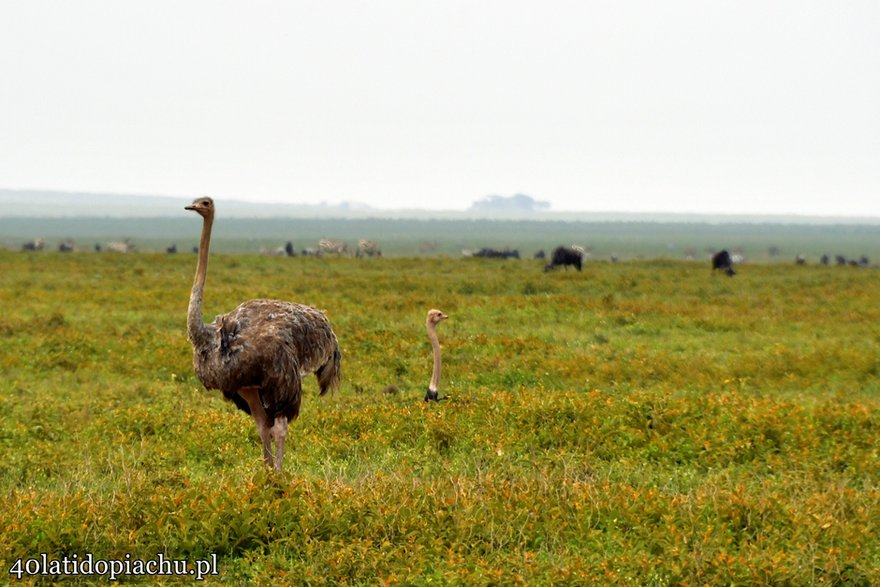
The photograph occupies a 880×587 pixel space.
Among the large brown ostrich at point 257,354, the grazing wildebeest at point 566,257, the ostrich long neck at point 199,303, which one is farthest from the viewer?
the grazing wildebeest at point 566,257

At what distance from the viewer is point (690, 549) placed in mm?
8000

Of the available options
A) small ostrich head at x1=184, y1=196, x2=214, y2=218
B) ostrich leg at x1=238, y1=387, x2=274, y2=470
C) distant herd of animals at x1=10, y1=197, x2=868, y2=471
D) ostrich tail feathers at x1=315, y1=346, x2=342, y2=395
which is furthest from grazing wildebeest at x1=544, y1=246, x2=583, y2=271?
small ostrich head at x1=184, y1=196, x2=214, y2=218

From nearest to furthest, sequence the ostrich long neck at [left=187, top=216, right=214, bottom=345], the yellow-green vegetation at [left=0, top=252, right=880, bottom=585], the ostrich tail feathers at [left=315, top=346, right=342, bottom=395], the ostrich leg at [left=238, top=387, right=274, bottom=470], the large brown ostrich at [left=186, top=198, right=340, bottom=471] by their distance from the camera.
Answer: the yellow-green vegetation at [left=0, top=252, right=880, bottom=585]
the ostrich long neck at [left=187, top=216, right=214, bottom=345]
the large brown ostrich at [left=186, top=198, right=340, bottom=471]
the ostrich leg at [left=238, top=387, right=274, bottom=470]
the ostrich tail feathers at [left=315, top=346, right=342, bottom=395]

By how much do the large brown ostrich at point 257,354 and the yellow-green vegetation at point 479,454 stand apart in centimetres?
75

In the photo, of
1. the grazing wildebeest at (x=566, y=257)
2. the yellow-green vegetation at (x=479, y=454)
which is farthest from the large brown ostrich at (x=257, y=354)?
the grazing wildebeest at (x=566, y=257)

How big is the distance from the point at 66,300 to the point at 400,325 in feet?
36.1

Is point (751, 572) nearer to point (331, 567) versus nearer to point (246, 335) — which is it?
point (331, 567)

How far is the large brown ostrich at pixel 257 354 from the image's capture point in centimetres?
977

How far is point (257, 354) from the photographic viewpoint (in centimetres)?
984

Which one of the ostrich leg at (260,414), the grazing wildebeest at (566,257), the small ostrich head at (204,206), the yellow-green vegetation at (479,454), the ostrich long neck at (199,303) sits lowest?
the yellow-green vegetation at (479,454)

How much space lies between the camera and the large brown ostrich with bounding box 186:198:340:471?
9.77m

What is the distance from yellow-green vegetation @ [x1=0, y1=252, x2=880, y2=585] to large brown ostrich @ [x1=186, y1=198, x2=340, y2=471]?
2.47ft

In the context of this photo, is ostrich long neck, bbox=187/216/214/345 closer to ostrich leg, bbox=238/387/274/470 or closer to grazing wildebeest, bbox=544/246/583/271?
ostrich leg, bbox=238/387/274/470

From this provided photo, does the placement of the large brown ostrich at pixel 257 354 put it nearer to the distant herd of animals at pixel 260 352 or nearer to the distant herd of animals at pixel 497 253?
the distant herd of animals at pixel 260 352
